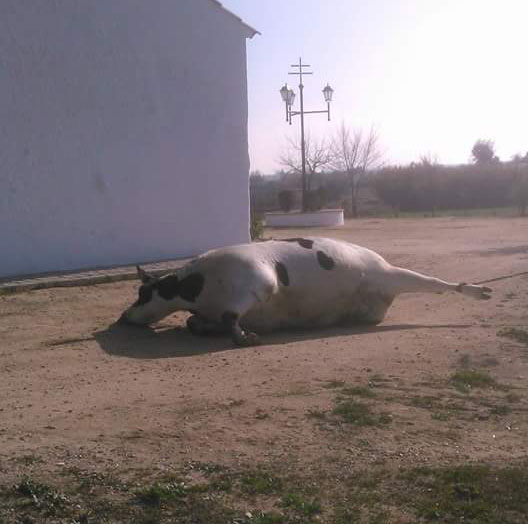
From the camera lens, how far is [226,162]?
1617 centimetres

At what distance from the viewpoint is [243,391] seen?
5996mm

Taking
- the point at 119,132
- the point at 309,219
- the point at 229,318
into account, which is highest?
the point at 119,132

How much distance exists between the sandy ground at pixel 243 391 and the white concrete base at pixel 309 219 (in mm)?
21788

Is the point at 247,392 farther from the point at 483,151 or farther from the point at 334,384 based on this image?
the point at 483,151

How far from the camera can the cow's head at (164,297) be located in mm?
8602

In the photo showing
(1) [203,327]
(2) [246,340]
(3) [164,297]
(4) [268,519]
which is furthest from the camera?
(3) [164,297]

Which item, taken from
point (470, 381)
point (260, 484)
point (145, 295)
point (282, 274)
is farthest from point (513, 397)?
point (145, 295)

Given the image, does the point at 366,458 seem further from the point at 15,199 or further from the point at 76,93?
the point at 76,93

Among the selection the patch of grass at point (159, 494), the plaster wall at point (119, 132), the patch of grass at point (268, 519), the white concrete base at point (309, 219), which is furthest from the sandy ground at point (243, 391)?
the white concrete base at point (309, 219)

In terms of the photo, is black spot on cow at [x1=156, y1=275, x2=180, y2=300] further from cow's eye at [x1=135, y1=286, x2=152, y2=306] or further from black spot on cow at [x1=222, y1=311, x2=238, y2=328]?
black spot on cow at [x1=222, y1=311, x2=238, y2=328]

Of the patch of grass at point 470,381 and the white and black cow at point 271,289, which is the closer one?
the patch of grass at point 470,381

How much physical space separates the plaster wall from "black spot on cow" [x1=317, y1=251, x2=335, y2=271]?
216 inches

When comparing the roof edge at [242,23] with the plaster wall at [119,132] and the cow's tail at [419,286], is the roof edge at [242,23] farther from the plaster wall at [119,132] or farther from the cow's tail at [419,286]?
the cow's tail at [419,286]

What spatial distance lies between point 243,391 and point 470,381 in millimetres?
1811
